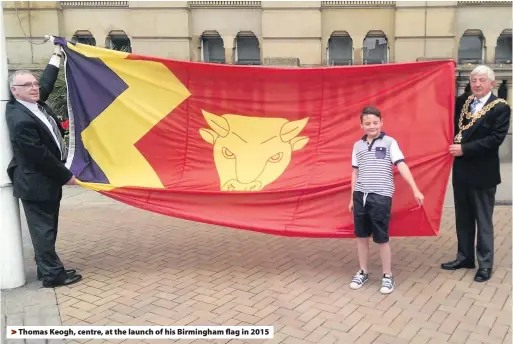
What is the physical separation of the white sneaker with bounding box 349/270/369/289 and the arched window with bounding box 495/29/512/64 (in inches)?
396

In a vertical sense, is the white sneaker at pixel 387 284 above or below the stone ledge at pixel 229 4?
below

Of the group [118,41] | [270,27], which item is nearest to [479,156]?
[270,27]

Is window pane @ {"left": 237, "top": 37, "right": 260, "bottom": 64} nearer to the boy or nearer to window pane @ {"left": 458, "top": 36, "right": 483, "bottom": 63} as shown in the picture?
window pane @ {"left": 458, "top": 36, "right": 483, "bottom": 63}

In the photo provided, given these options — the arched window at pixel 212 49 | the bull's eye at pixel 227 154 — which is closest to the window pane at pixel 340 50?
the arched window at pixel 212 49

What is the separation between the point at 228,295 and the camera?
4.37 m

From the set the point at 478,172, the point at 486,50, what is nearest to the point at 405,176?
the point at 478,172

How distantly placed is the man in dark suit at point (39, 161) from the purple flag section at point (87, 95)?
143 millimetres

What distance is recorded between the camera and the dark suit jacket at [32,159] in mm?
4094

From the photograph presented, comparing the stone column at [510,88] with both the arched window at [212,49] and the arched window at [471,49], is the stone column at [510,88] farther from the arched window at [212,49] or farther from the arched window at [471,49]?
the arched window at [212,49]

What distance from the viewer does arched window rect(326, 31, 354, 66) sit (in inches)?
474

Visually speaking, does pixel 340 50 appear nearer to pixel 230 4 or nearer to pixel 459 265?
pixel 230 4

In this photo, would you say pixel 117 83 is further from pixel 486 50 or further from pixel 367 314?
pixel 486 50

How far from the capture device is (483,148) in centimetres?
436

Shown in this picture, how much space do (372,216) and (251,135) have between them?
4.96 feet
